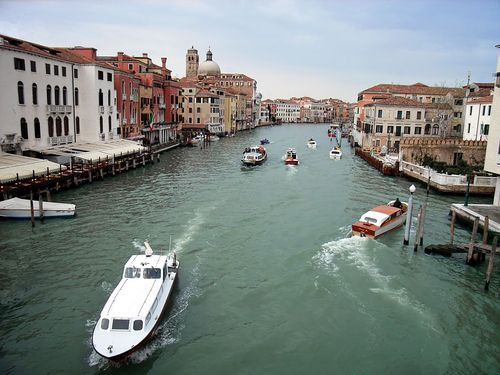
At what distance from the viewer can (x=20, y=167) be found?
2783 cm

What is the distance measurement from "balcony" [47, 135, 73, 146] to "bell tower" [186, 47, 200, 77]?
9478 centimetres

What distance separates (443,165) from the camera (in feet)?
124

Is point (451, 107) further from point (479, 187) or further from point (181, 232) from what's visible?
point (181, 232)

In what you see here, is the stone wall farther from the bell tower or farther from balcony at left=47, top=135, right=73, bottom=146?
the bell tower

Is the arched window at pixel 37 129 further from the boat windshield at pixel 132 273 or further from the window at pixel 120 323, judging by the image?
the window at pixel 120 323

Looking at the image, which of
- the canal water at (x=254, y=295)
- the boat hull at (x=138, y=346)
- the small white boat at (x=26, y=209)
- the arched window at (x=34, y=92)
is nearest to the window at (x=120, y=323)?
the boat hull at (x=138, y=346)

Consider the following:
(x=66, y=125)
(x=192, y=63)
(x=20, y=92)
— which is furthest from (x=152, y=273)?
(x=192, y=63)

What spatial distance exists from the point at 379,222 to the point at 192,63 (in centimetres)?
11713

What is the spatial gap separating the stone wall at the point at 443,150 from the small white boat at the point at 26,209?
3180 centimetres

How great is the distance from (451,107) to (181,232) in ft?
163

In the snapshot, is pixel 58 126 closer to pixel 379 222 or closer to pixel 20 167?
pixel 20 167

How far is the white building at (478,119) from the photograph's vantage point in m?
44.7

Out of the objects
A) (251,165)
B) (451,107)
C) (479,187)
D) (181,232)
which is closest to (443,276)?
(181,232)

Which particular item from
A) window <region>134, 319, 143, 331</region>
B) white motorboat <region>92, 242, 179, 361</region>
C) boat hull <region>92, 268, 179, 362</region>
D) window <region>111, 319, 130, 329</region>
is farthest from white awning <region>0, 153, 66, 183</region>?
window <region>134, 319, 143, 331</region>
